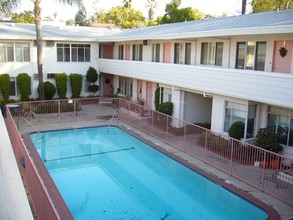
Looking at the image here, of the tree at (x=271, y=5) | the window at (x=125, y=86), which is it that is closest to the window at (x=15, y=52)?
the window at (x=125, y=86)

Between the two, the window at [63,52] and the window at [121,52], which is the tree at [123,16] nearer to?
the window at [121,52]

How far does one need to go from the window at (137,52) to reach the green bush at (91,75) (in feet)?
14.5

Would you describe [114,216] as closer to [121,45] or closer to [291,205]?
[291,205]

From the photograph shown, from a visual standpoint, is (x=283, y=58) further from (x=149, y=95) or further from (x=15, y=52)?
(x=15, y=52)

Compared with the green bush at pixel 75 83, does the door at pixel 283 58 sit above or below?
above

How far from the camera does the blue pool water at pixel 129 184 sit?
11492 mm

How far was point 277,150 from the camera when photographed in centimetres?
1505

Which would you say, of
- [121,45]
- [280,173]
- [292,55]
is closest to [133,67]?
[121,45]

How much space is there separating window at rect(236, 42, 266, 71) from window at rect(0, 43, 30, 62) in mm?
18083

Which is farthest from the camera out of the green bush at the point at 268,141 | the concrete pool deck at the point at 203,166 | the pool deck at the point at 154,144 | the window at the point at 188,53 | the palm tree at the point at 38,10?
the palm tree at the point at 38,10

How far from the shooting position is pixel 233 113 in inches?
692

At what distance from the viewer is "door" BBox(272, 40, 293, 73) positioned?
14797mm

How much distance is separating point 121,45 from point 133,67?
240 inches

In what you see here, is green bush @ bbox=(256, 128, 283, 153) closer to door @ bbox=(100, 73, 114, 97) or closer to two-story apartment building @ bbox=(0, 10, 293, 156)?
two-story apartment building @ bbox=(0, 10, 293, 156)
